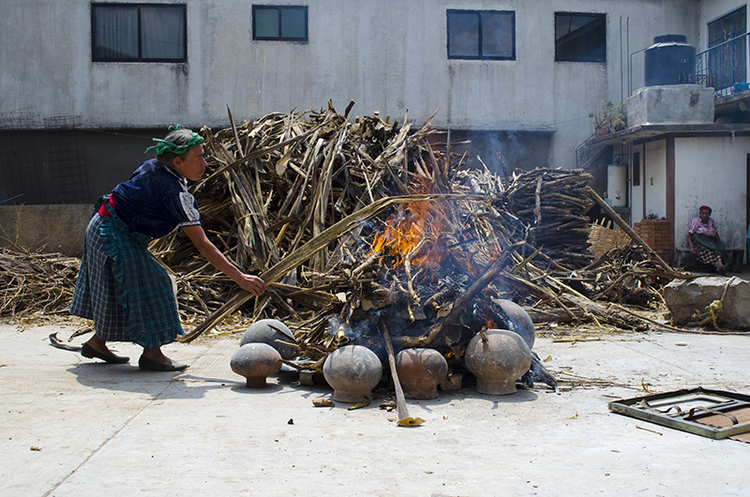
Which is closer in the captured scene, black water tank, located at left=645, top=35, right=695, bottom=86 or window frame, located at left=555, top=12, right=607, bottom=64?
black water tank, located at left=645, top=35, right=695, bottom=86

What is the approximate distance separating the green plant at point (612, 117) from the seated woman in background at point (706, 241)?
239 cm

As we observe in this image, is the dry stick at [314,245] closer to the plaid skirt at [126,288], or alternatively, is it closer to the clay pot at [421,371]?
the plaid skirt at [126,288]

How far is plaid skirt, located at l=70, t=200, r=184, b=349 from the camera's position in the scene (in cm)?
380

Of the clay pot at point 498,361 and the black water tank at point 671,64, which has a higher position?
the black water tank at point 671,64

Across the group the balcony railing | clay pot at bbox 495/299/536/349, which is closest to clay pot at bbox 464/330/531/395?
clay pot at bbox 495/299/536/349

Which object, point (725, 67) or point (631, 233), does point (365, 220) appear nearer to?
point (631, 233)

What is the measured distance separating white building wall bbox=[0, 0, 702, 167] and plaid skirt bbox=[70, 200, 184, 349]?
9.23 metres

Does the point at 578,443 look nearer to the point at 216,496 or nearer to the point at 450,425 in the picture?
the point at 450,425

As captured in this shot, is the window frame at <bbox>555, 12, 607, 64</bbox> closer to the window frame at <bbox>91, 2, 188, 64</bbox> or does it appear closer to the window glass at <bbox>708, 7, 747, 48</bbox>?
the window glass at <bbox>708, 7, 747, 48</bbox>

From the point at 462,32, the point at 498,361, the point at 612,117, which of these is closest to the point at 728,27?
the point at 612,117

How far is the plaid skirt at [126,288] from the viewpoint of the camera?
380 cm

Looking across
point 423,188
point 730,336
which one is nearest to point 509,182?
point 423,188

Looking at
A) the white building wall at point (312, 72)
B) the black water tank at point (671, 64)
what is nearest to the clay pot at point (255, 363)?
the white building wall at point (312, 72)

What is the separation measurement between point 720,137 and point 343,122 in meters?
8.67
